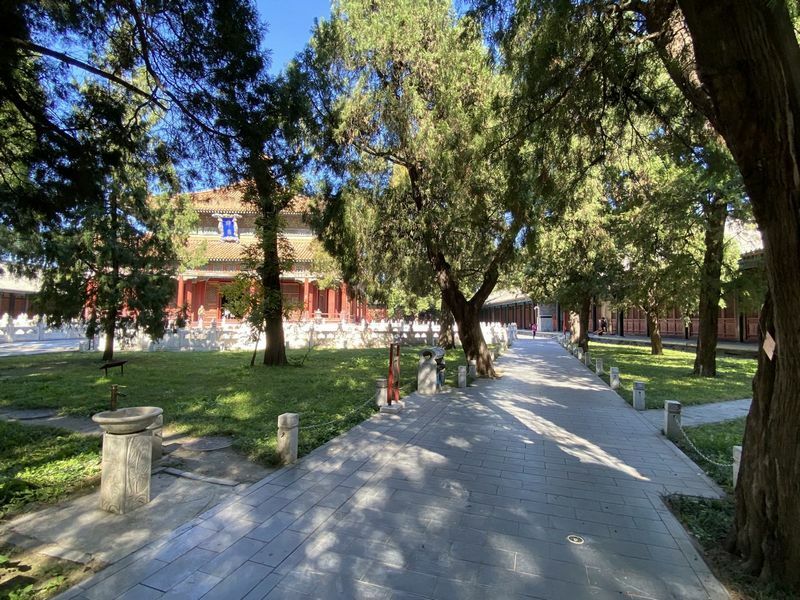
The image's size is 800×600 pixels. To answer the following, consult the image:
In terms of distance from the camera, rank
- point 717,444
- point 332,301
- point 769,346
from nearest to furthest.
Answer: point 769,346 → point 717,444 → point 332,301

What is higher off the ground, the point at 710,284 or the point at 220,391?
the point at 710,284

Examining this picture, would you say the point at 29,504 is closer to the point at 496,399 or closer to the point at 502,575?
the point at 502,575

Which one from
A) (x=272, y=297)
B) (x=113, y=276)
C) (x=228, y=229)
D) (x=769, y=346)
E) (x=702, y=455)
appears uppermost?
(x=228, y=229)

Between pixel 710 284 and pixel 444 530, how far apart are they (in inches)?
484

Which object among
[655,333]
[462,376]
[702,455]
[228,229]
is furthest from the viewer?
[228,229]

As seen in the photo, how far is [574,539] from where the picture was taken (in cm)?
353

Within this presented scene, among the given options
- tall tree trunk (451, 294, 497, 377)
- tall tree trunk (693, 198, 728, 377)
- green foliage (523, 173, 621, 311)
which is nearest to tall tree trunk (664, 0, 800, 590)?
green foliage (523, 173, 621, 311)

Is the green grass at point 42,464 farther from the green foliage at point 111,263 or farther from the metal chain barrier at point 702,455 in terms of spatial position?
the green foliage at point 111,263

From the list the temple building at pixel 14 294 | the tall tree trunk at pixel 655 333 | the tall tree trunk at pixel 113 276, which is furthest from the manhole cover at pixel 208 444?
the temple building at pixel 14 294

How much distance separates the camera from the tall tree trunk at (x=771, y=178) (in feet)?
8.46

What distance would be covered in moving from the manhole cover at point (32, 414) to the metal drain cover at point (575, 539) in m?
7.90

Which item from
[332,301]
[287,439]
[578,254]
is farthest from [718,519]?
[332,301]

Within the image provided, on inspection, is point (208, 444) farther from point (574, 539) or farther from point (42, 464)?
point (574, 539)

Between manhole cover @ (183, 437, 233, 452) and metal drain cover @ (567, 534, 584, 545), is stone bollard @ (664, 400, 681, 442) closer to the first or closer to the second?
metal drain cover @ (567, 534, 584, 545)
